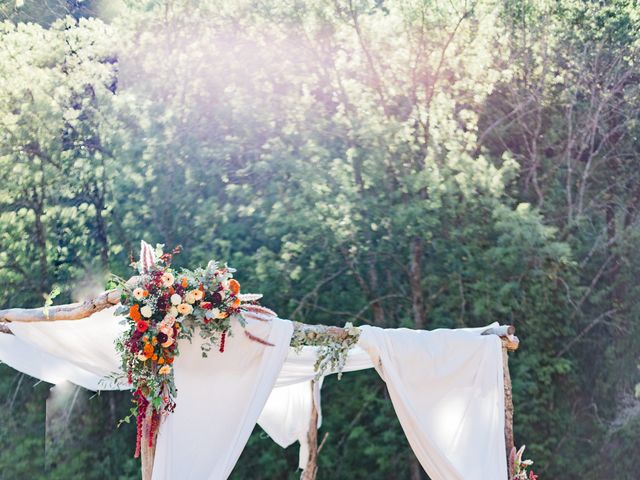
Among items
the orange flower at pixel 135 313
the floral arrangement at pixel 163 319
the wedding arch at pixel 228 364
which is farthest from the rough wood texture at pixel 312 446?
the orange flower at pixel 135 313

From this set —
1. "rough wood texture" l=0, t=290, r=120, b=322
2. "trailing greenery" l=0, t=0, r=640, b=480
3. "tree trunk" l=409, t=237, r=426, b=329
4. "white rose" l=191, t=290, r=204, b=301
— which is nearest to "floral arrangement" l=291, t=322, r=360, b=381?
"white rose" l=191, t=290, r=204, b=301

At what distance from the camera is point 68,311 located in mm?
5398

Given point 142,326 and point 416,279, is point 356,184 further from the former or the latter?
point 142,326

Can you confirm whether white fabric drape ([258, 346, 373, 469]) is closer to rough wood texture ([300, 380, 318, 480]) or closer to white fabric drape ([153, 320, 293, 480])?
rough wood texture ([300, 380, 318, 480])

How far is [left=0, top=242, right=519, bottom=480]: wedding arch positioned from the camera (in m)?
5.08

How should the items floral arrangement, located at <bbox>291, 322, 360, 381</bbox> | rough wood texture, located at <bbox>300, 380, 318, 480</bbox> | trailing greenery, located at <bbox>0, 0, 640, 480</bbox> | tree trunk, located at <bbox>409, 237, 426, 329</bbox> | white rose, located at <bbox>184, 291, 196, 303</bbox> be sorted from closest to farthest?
white rose, located at <bbox>184, 291, 196, 303</bbox>
floral arrangement, located at <bbox>291, 322, 360, 381</bbox>
rough wood texture, located at <bbox>300, 380, 318, 480</bbox>
trailing greenery, located at <bbox>0, 0, 640, 480</bbox>
tree trunk, located at <bbox>409, 237, 426, 329</bbox>

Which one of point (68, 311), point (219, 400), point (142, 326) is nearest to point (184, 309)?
point (142, 326)

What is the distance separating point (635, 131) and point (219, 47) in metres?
4.78

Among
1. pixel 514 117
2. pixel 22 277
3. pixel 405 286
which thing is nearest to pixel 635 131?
pixel 514 117

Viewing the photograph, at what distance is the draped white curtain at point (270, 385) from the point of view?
521cm

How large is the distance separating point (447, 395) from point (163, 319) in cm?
170

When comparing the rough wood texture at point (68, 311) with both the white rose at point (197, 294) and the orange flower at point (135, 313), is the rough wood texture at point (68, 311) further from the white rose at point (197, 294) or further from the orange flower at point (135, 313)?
the white rose at point (197, 294)

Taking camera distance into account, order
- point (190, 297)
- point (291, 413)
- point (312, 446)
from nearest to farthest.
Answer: point (190, 297) → point (312, 446) → point (291, 413)

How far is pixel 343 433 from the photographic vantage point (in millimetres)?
10828
